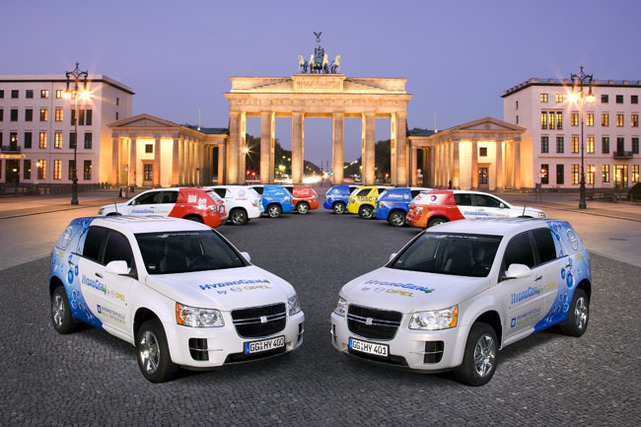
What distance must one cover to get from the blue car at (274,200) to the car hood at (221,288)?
24.8 meters

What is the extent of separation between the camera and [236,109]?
261ft

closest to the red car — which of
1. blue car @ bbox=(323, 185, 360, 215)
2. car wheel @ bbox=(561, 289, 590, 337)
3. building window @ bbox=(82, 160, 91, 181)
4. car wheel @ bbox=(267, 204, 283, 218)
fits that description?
blue car @ bbox=(323, 185, 360, 215)

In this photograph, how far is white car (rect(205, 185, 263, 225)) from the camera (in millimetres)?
25828

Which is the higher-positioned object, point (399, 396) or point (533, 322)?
point (533, 322)

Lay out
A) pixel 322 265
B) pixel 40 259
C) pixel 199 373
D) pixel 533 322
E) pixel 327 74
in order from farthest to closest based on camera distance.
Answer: pixel 327 74 → pixel 40 259 → pixel 322 265 → pixel 533 322 → pixel 199 373

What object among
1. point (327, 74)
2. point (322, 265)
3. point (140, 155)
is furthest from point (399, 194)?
point (140, 155)

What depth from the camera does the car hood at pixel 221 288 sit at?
5484 mm

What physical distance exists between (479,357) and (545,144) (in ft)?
274

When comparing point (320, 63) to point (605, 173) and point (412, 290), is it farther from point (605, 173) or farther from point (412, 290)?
point (412, 290)

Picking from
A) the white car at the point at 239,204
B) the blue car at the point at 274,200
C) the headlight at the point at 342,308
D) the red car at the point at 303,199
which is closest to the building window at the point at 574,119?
the red car at the point at 303,199

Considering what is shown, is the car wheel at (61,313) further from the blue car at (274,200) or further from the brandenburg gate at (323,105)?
the brandenburg gate at (323,105)

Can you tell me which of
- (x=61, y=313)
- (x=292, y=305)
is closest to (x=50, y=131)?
(x=61, y=313)

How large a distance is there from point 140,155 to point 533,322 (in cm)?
8208

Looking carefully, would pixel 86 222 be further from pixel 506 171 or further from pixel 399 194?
pixel 506 171
